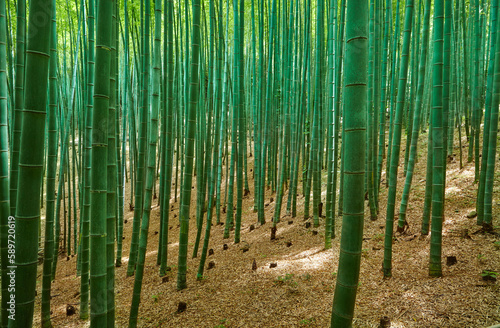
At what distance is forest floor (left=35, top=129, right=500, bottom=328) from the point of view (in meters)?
1.91

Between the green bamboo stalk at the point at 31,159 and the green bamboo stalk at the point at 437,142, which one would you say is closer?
the green bamboo stalk at the point at 31,159

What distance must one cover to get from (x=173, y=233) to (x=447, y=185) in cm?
411

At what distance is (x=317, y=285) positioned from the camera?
2414 mm

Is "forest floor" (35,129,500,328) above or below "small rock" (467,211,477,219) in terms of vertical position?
below

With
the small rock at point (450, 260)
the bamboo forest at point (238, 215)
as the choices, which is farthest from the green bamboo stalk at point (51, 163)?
the small rock at point (450, 260)

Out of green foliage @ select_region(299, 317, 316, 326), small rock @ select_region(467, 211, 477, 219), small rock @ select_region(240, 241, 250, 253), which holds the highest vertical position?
small rock @ select_region(467, 211, 477, 219)

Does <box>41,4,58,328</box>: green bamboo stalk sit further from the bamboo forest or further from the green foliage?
the green foliage

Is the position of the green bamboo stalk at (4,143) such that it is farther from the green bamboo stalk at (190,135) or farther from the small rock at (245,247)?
the small rock at (245,247)

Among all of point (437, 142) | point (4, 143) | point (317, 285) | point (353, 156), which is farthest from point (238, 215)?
point (353, 156)

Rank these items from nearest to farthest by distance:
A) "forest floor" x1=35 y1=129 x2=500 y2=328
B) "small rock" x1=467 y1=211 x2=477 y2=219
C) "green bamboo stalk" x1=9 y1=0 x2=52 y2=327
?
"green bamboo stalk" x1=9 y1=0 x2=52 y2=327 < "forest floor" x1=35 y1=129 x2=500 y2=328 < "small rock" x1=467 y1=211 x2=477 y2=219

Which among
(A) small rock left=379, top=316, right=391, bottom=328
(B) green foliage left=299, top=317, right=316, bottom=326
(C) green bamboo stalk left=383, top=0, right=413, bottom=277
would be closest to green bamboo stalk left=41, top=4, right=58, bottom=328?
(B) green foliage left=299, top=317, right=316, bottom=326

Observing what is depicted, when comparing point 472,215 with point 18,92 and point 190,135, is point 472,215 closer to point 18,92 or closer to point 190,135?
point 190,135

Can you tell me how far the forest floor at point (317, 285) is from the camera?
1.91 m

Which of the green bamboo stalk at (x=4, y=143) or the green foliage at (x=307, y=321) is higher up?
the green bamboo stalk at (x=4, y=143)
